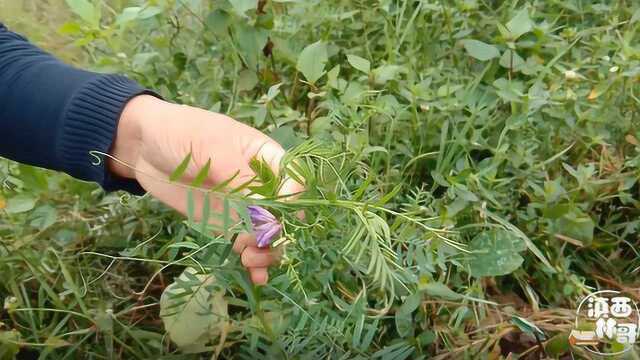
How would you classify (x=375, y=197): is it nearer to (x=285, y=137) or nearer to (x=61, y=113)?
(x=285, y=137)

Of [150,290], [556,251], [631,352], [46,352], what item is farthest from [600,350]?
[46,352]

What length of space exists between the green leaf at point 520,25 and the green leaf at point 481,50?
4 centimetres

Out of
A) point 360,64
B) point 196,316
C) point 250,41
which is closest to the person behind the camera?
point 196,316

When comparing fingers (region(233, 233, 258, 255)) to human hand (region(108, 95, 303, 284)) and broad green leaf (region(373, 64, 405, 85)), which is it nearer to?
human hand (region(108, 95, 303, 284))

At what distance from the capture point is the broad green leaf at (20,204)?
1.24 metres

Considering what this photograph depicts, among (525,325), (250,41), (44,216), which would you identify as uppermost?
(250,41)

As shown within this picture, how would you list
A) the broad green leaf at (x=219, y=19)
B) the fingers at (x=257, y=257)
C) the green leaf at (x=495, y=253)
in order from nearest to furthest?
1. the fingers at (x=257, y=257)
2. the green leaf at (x=495, y=253)
3. the broad green leaf at (x=219, y=19)

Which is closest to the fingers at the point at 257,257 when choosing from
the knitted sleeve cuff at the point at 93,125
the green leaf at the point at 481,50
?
the knitted sleeve cuff at the point at 93,125

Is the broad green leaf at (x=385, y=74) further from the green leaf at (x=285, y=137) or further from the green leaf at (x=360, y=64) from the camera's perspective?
the green leaf at (x=285, y=137)

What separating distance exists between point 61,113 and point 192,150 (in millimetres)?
222

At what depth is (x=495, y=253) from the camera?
1207mm

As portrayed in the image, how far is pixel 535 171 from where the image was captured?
4.47 feet

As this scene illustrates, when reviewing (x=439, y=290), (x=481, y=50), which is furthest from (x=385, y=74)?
(x=439, y=290)

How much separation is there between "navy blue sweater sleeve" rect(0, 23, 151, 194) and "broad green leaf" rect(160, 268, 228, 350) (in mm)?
169
